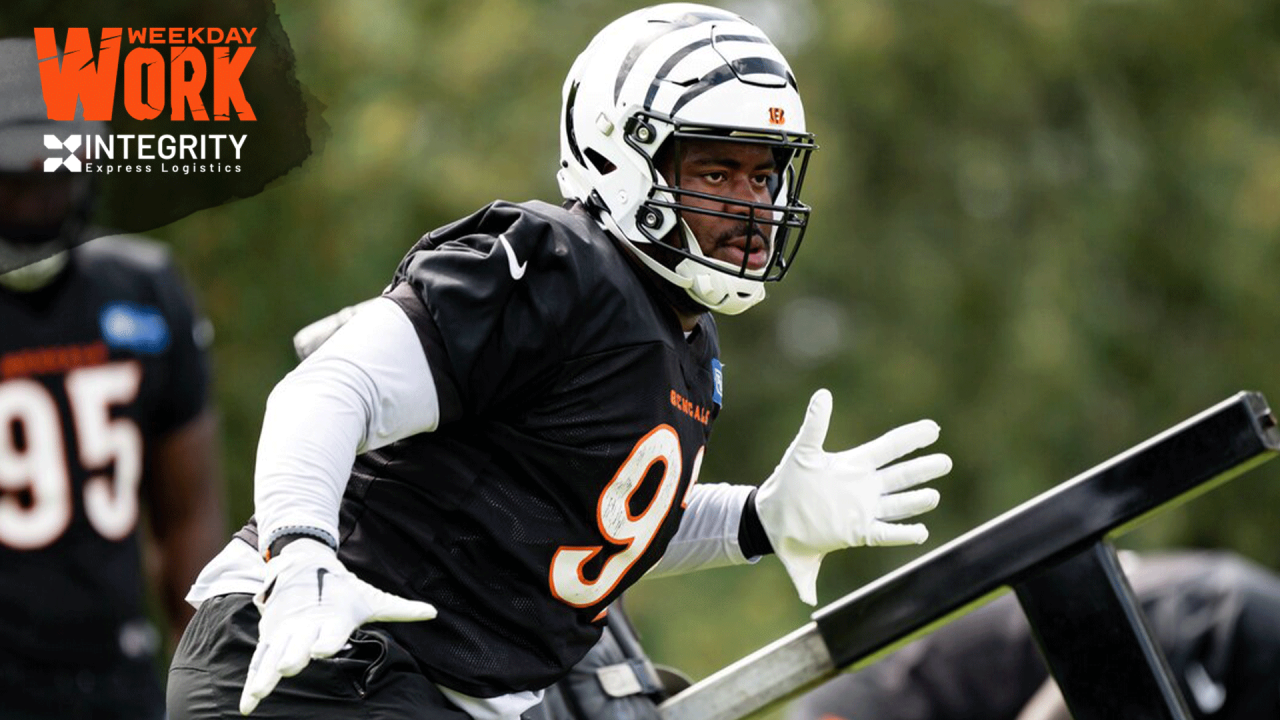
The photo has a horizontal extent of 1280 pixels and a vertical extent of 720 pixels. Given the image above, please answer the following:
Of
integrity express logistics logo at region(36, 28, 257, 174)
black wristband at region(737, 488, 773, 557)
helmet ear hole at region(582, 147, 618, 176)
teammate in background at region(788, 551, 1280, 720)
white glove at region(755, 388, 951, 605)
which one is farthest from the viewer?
integrity express logistics logo at region(36, 28, 257, 174)

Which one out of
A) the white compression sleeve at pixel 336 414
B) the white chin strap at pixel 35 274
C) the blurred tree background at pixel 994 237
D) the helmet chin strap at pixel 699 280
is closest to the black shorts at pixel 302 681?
the white compression sleeve at pixel 336 414

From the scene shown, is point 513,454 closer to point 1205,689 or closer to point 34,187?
point 34,187

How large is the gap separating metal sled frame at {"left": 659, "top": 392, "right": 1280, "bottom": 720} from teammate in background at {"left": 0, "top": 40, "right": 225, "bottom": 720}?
6.29ft

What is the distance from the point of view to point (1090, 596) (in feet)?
9.69

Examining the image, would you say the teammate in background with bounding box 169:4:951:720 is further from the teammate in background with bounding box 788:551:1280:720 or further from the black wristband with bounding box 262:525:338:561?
the teammate in background with bounding box 788:551:1280:720

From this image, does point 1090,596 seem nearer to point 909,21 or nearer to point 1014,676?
point 1014,676

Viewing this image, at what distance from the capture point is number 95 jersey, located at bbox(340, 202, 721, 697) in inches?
101

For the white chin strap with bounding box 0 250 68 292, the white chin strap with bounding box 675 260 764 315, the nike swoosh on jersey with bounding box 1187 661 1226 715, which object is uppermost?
the white chin strap with bounding box 0 250 68 292

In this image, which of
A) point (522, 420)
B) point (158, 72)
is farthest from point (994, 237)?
point (522, 420)

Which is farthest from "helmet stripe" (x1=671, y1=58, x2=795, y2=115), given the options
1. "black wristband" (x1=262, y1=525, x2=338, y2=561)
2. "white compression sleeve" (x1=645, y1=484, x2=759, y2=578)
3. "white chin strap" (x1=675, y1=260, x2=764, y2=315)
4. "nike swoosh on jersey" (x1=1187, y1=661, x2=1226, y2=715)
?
"nike swoosh on jersey" (x1=1187, y1=661, x2=1226, y2=715)

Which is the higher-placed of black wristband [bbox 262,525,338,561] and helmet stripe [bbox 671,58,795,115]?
helmet stripe [bbox 671,58,795,115]

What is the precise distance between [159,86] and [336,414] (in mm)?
2656

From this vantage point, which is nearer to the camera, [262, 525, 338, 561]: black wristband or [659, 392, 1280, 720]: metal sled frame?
[262, 525, 338, 561]: black wristband

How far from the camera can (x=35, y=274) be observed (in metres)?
4.38
